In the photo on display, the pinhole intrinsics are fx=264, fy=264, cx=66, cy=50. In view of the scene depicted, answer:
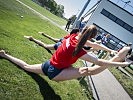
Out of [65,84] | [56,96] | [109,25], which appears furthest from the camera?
[109,25]

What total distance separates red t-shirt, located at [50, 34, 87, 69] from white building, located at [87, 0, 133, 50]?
32158mm

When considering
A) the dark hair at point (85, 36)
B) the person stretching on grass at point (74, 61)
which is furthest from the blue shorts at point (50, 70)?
the dark hair at point (85, 36)

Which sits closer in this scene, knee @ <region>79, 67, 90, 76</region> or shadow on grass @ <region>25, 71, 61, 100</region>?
knee @ <region>79, 67, 90, 76</region>

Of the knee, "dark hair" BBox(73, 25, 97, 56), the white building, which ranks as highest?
"dark hair" BBox(73, 25, 97, 56)

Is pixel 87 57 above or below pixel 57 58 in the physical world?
above

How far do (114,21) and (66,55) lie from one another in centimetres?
3450

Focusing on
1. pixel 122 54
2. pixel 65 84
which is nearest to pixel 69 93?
pixel 65 84

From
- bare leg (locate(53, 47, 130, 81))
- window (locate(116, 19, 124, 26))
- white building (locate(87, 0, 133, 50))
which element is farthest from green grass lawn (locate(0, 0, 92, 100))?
window (locate(116, 19, 124, 26))

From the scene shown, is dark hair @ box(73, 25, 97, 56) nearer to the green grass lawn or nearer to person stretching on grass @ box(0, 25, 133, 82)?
person stretching on grass @ box(0, 25, 133, 82)

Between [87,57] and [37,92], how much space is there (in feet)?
4.50

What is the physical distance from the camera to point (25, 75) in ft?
20.6

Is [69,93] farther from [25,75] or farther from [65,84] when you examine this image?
[25,75]

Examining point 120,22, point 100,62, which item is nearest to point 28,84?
point 100,62

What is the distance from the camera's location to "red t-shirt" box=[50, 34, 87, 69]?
5.64 meters
